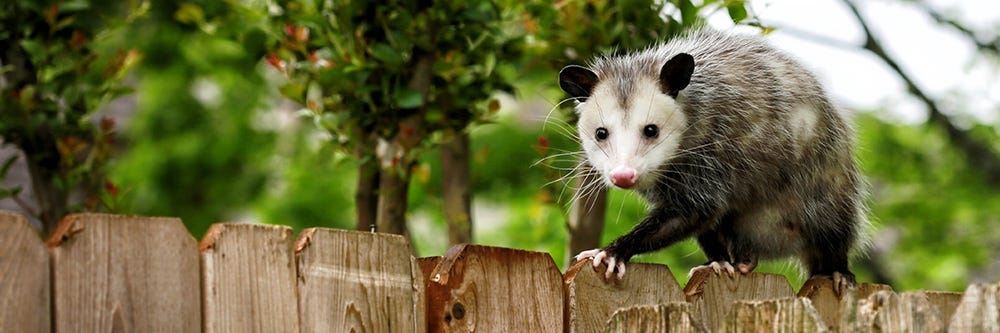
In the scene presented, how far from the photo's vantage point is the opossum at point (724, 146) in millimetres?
2461

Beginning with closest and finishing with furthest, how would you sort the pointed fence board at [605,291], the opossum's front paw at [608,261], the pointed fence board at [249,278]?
1. the pointed fence board at [249,278]
2. the pointed fence board at [605,291]
3. the opossum's front paw at [608,261]

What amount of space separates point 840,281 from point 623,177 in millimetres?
711

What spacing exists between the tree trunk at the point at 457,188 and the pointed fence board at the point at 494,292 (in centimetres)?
118

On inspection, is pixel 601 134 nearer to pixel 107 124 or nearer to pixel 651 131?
pixel 651 131

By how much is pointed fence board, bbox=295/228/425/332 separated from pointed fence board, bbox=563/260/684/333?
295 millimetres

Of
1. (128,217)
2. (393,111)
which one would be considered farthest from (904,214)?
(128,217)

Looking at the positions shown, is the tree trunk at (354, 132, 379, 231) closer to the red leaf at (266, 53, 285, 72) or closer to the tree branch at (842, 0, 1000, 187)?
the red leaf at (266, 53, 285, 72)

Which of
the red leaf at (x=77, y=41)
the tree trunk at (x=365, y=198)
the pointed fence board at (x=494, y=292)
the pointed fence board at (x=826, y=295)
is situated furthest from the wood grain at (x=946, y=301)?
the red leaf at (x=77, y=41)

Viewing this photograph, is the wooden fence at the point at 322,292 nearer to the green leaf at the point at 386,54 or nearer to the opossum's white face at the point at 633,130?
the opossum's white face at the point at 633,130

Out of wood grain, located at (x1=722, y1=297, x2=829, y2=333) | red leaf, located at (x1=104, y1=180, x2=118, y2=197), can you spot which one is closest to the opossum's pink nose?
wood grain, located at (x1=722, y1=297, x2=829, y2=333)

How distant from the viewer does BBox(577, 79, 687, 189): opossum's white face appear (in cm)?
237

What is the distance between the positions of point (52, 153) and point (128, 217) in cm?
134

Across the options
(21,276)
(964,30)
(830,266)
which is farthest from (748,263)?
(964,30)

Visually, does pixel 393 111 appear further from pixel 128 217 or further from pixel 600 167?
pixel 128 217
